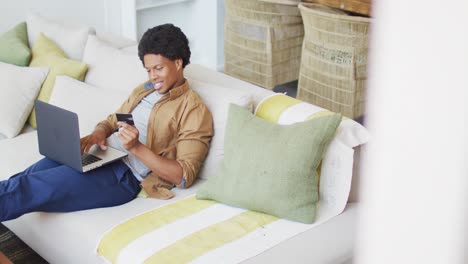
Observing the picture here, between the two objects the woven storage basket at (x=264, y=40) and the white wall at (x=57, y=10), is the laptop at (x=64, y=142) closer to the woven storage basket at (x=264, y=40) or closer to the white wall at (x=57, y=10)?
the white wall at (x=57, y=10)

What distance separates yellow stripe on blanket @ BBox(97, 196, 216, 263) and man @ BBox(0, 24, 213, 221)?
0.11m

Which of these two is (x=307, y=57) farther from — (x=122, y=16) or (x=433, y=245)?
(x=433, y=245)

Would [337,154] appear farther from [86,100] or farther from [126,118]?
[86,100]

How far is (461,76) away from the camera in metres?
0.26

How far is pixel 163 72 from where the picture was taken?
7.57 ft

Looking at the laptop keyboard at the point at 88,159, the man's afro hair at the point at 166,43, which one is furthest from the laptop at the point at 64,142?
the man's afro hair at the point at 166,43

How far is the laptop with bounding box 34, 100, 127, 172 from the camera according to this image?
2.15 m

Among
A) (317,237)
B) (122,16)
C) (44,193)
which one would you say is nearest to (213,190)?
(317,237)

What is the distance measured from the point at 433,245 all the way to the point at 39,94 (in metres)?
2.84

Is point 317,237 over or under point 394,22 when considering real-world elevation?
under

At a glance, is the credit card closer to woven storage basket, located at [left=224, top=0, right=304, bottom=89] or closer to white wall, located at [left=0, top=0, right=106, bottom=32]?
white wall, located at [left=0, top=0, right=106, bottom=32]

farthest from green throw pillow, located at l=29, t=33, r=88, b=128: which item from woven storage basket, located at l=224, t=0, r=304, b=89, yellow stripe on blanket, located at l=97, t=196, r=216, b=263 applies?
woven storage basket, located at l=224, t=0, r=304, b=89

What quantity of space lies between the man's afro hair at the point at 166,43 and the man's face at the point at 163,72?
0.02 m

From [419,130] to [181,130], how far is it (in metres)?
2.00
